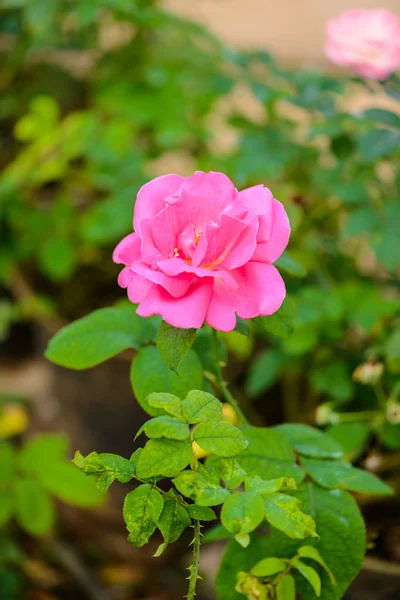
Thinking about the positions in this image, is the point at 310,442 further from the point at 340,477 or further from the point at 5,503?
the point at 5,503

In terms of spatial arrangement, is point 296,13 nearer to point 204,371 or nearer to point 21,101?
point 21,101

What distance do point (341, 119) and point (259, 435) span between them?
1.90 ft

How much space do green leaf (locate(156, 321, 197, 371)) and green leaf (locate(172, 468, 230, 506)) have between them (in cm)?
7

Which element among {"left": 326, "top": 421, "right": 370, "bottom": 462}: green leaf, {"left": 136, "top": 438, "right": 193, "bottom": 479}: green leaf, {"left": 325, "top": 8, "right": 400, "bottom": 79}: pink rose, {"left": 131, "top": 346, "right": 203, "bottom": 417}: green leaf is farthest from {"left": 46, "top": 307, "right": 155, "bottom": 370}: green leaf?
{"left": 325, "top": 8, "right": 400, "bottom": 79}: pink rose

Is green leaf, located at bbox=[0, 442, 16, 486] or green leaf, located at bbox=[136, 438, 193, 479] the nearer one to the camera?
green leaf, located at bbox=[136, 438, 193, 479]

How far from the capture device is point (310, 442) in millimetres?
545

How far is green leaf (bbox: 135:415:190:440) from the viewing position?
0.40 meters

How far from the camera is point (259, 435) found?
503 mm

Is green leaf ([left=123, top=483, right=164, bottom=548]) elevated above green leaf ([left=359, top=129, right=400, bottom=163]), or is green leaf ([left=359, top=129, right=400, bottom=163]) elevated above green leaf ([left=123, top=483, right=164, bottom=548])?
green leaf ([left=359, top=129, right=400, bottom=163])

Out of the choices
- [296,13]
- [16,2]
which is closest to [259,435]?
[16,2]

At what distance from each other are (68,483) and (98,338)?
24.4 inches

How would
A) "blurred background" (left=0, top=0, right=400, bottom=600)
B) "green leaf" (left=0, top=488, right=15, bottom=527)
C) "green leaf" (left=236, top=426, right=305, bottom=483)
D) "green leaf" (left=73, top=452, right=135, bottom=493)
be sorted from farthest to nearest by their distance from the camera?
"green leaf" (left=0, top=488, right=15, bottom=527)
"blurred background" (left=0, top=0, right=400, bottom=600)
"green leaf" (left=236, top=426, right=305, bottom=483)
"green leaf" (left=73, top=452, right=135, bottom=493)

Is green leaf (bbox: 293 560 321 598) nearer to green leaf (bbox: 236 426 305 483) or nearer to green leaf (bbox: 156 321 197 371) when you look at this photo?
green leaf (bbox: 236 426 305 483)

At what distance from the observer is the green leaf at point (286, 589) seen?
0.44m
